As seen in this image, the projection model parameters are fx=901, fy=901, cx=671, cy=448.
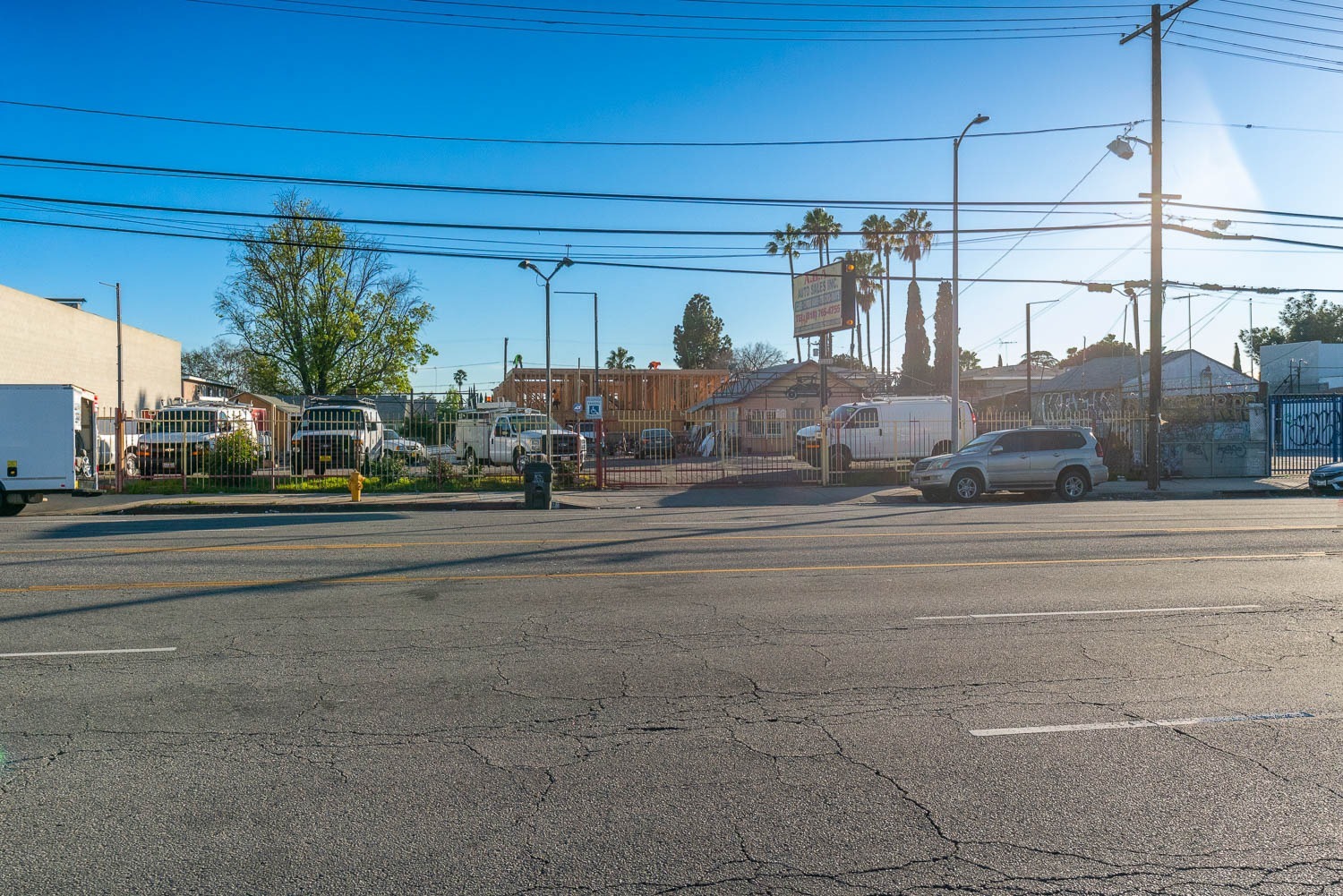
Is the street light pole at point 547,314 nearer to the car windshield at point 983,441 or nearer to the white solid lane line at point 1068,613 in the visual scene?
the car windshield at point 983,441

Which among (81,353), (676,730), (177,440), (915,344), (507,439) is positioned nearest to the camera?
(676,730)

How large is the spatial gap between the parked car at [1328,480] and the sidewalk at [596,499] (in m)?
0.54

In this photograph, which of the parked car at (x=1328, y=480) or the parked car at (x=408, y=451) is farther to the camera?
the parked car at (x=408, y=451)

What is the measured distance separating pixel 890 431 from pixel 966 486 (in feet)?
30.8

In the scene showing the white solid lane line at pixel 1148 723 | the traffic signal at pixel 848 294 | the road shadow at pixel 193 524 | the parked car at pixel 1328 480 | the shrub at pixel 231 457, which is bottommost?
the white solid lane line at pixel 1148 723

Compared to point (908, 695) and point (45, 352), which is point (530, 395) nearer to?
point (45, 352)

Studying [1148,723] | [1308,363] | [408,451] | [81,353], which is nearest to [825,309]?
[408,451]

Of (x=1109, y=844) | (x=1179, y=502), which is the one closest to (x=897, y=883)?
(x=1109, y=844)

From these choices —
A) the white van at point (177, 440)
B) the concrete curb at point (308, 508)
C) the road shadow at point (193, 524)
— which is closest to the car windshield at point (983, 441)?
the concrete curb at point (308, 508)

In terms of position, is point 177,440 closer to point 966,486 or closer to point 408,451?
point 408,451

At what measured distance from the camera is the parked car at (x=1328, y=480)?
22672mm

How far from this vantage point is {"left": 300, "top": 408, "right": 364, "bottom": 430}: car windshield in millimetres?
27233

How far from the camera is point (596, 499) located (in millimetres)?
22844

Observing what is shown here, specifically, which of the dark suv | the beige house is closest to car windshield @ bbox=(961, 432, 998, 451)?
the dark suv
